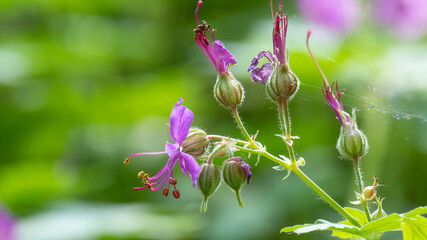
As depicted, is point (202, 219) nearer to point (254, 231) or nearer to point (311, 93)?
point (254, 231)

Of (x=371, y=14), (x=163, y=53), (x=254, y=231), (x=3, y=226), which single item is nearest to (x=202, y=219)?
(x=254, y=231)

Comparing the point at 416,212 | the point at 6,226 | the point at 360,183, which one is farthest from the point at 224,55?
the point at 6,226

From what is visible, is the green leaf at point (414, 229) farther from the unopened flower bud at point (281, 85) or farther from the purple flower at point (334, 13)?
the purple flower at point (334, 13)

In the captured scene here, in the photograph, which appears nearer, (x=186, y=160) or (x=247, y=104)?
(x=186, y=160)

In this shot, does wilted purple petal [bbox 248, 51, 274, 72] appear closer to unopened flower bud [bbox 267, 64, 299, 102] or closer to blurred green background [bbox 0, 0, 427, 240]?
unopened flower bud [bbox 267, 64, 299, 102]

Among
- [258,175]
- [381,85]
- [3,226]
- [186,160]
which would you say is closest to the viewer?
[186,160]

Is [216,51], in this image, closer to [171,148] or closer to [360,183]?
[171,148]

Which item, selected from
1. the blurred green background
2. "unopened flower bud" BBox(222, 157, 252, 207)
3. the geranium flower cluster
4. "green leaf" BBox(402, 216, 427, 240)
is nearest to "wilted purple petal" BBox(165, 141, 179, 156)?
the geranium flower cluster
